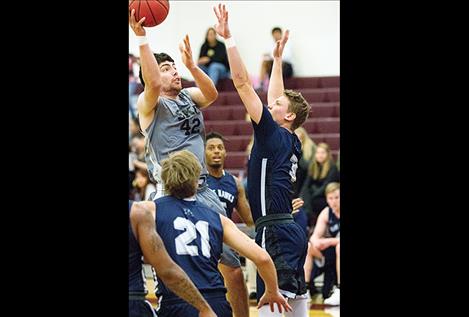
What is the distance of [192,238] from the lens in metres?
4.75

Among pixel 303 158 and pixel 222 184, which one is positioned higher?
pixel 303 158

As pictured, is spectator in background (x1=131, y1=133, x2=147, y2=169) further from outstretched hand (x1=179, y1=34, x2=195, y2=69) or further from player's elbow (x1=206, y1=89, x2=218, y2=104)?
outstretched hand (x1=179, y1=34, x2=195, y2=69)

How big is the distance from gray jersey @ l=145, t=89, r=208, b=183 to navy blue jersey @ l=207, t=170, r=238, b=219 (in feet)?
2.83

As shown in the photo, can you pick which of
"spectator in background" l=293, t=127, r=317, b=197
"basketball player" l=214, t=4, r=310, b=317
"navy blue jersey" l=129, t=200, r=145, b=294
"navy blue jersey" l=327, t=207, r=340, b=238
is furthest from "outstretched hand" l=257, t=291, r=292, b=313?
"spectator in background" l=293, t=127, r=317, b=197

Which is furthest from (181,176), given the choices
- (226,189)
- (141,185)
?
(141,185)

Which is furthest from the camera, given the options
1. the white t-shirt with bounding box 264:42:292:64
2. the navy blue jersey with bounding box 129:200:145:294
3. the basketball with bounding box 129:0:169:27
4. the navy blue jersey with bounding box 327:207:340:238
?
the white t-shirt with bounding box 264:42:292:64

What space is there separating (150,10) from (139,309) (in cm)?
174

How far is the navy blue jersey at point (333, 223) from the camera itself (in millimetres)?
9766

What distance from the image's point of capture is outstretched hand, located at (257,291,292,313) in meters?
5.12

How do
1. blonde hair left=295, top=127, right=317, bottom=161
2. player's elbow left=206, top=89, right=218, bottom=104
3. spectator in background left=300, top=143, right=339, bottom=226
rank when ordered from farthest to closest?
blonde hair left=295, top=127, right=317, bottom=161 < spectator in background left=300, top=143, right=339, bottom=226 < player's elbow left=206, top=89, right=218, bottom=104

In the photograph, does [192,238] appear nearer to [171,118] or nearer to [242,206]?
[171,118]
